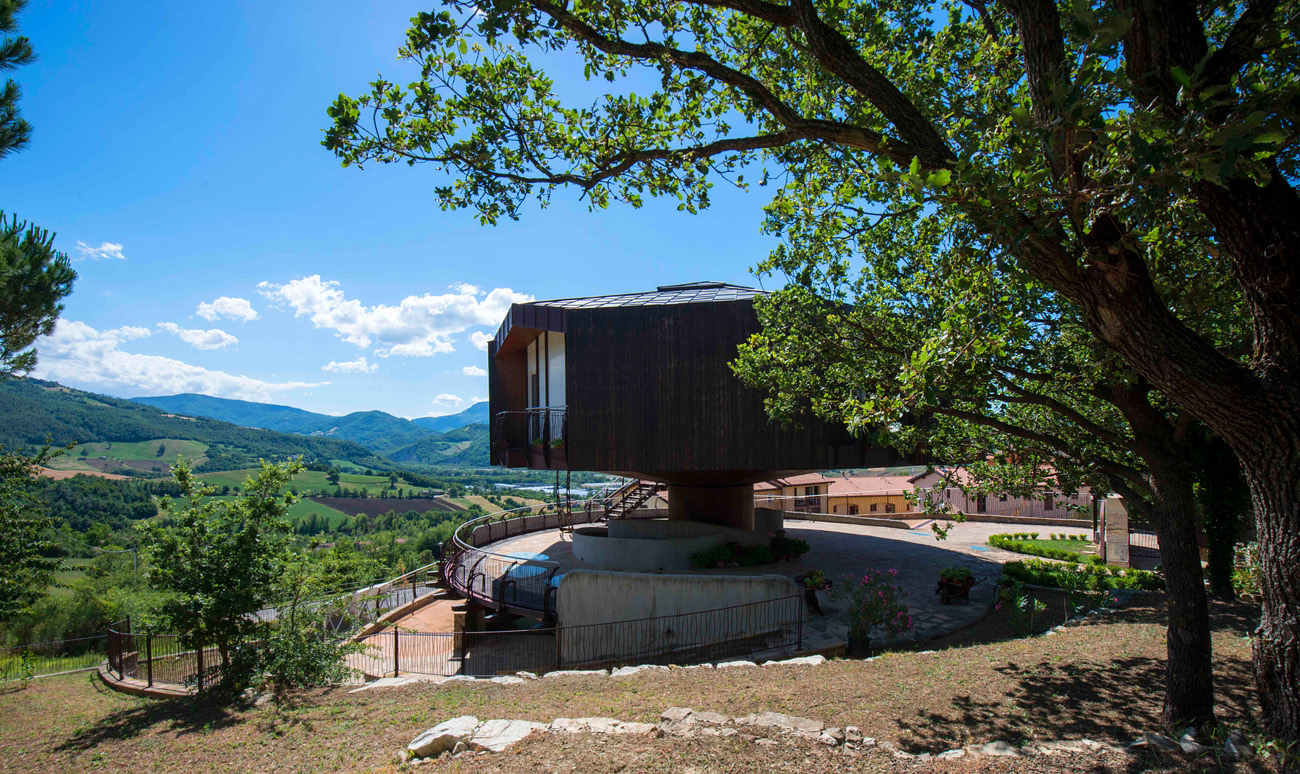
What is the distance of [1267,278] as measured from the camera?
347 cm

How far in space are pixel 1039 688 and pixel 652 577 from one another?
7.89 metres

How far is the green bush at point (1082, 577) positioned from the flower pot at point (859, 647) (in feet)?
21.7

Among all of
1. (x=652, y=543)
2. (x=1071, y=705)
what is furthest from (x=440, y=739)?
(x=652, y=543)

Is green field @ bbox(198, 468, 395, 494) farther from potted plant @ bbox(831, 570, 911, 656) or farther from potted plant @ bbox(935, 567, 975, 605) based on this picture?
potted plant @ bbox(831, 570, 911, 656)

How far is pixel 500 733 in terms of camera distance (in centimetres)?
550

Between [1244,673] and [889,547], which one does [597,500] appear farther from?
[1244,673]

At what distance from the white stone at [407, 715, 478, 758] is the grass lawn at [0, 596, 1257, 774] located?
0.32 meters

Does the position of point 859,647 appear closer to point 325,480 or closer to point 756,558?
point 756,558

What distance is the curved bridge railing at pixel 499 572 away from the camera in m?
14.4

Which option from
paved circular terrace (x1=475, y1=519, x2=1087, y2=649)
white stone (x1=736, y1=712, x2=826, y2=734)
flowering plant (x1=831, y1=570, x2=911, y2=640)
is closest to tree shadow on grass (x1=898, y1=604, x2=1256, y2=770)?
white stone (x1=736, y1=712, x2=826, y2=734)

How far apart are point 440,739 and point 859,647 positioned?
7.18 metres

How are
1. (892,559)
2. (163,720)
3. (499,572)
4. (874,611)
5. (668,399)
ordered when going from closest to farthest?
(163,720), (874,611), (668,399), (499,572), (892,559)

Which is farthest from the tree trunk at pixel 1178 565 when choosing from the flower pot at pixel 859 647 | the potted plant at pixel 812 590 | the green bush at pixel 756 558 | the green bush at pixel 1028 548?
the green bush at pixel 1028 548

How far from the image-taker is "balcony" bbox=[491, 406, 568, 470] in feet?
55.0
